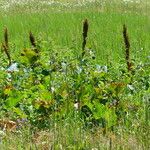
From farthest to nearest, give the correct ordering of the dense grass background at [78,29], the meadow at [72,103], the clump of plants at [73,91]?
the dense grass background at [78,29] → the clump of plants at [73,91] → the meadow at [72,103]

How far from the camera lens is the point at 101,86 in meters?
3.59

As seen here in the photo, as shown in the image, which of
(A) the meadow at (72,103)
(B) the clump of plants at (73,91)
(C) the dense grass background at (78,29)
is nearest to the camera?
(A) the meadow at (72,103)

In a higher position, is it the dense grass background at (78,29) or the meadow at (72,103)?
the meadow at (72,103)

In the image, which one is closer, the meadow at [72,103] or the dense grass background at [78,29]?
the meadow at [72,103]

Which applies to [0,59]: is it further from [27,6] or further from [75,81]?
[27,6]

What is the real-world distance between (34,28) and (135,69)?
6.15 metres

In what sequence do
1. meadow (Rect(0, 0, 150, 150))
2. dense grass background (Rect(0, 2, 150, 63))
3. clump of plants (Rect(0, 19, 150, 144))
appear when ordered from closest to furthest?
meadow (Rect(0, 0, 150, 150))
clump of plants (Rect(0, 19, 150, 144))
dense grass background (Rect(0, 2, 150, 63))

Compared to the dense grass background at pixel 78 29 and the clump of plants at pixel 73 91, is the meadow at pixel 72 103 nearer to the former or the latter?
the clump of plants at pixel 73 91

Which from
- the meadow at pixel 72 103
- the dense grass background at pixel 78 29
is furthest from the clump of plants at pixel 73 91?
the dense grass background at pixel 78 29

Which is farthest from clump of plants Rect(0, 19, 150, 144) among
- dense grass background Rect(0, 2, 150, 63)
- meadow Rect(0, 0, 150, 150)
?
dense grass background Rect(0, 2, 150, 63)

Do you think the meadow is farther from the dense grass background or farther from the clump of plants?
the dense grass background

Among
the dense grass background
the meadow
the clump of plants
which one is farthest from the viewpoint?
the dense grass background

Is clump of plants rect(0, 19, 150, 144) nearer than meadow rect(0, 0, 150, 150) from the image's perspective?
No

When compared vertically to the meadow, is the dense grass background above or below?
below
